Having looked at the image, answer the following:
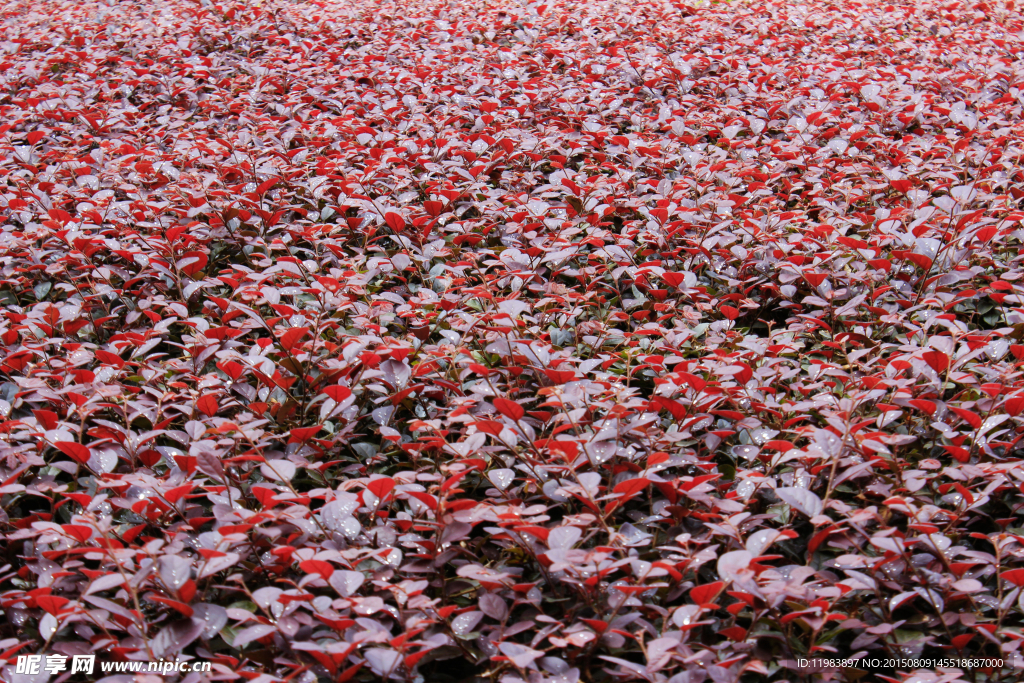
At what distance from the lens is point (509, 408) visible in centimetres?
186

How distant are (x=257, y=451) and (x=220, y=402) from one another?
11.8 inches

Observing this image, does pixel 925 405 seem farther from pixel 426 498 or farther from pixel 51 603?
pixel 51 603

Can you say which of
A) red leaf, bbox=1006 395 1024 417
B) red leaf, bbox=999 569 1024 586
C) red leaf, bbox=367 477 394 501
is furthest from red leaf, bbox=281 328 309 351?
red leaf, bbox=1006 395 1024 417

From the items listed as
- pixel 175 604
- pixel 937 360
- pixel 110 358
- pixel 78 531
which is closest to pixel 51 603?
pixel 78 531

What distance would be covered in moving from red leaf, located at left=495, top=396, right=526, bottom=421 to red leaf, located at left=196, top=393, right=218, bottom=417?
2.52 ft

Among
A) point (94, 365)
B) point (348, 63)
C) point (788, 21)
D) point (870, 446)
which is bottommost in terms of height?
point (94, 365)

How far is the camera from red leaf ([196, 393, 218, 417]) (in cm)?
188

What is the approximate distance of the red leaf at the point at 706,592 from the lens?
142 centimetres

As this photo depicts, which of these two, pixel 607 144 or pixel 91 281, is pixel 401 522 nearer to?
pixel 91 281

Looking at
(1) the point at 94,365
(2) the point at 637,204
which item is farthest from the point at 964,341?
(1) the point at 94,365

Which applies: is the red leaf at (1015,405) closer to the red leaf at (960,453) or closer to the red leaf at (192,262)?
the red leaf at (960,453)

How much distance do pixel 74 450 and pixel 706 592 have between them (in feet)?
5.04

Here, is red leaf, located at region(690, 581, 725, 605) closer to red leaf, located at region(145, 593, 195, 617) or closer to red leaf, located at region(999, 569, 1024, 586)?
red leaf, located at region(999, 569, 1024, 586)

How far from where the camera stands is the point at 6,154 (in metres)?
3.59
